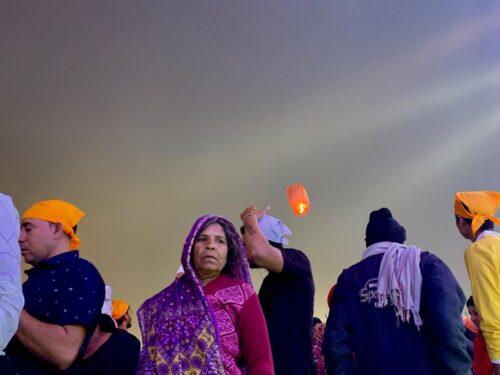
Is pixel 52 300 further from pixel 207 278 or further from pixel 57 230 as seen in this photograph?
pixel 207 278

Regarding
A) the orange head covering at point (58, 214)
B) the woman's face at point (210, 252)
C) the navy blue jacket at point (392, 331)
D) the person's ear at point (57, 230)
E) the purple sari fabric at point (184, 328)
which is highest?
the orange head covering at point (58, 214)

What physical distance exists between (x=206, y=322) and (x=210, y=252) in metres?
0.23

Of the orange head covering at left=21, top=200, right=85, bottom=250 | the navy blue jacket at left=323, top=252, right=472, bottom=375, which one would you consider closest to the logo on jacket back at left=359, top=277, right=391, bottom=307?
the navy blue jacket at left=323, top=252, right=472, bottom=375

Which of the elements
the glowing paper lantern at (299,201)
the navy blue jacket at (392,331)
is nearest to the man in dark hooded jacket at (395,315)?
the navy blue jacket at (392,331)

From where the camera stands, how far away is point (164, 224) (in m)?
5.40

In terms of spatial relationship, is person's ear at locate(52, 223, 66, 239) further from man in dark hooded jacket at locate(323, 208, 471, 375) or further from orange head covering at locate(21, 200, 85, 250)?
man in dark hooded jacket at locate(323, 208, 471, 375)

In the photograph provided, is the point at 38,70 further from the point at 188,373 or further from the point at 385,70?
the point at 188,373

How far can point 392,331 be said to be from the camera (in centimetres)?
193

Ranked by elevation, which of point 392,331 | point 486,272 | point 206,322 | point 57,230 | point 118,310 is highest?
point 57,230

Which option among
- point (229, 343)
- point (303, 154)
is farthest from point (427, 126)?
point (229, 343)

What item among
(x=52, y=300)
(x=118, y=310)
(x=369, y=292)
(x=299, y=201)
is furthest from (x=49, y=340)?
(x=299, y=201)

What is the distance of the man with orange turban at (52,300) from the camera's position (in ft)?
4.69

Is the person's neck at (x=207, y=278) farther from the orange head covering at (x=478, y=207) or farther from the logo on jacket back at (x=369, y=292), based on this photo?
the orange head covering at (x=478, y=207)

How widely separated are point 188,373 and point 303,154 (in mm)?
4091
